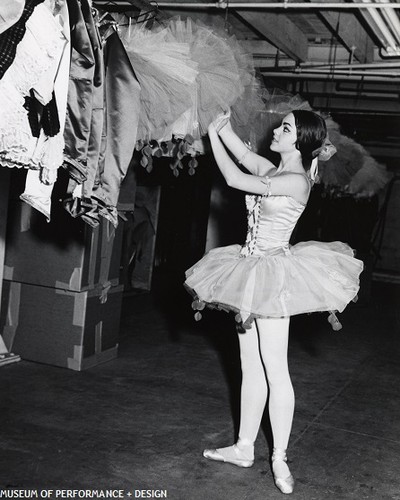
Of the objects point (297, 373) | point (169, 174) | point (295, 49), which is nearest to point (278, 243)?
point (297, 373)

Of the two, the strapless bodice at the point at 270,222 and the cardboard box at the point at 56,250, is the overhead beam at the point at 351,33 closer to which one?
the cardboard box at the point at 56,250

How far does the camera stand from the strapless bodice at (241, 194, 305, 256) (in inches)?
104

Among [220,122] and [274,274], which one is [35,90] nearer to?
[220,122]

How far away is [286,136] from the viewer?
2656 mm

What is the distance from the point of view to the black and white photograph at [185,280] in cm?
209

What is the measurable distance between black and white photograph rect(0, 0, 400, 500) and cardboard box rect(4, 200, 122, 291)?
1 cm

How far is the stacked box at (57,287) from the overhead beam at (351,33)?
226 cm

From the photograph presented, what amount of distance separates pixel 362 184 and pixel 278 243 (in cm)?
502

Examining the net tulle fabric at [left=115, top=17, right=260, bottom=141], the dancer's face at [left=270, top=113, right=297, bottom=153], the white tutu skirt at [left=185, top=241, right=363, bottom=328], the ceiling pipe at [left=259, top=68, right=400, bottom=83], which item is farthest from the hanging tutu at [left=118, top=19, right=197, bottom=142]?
the ceiling pipe at [left=259, top=68, right=400, bottom=83]

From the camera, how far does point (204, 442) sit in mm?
3160

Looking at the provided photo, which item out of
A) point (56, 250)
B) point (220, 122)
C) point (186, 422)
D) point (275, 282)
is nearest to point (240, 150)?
point (220, 122)

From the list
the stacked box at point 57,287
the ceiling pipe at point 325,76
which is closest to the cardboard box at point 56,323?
the stacked box at point 57,287

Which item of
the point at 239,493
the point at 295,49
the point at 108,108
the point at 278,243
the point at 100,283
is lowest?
the point at 239,493

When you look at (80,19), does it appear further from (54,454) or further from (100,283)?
(100,283)
